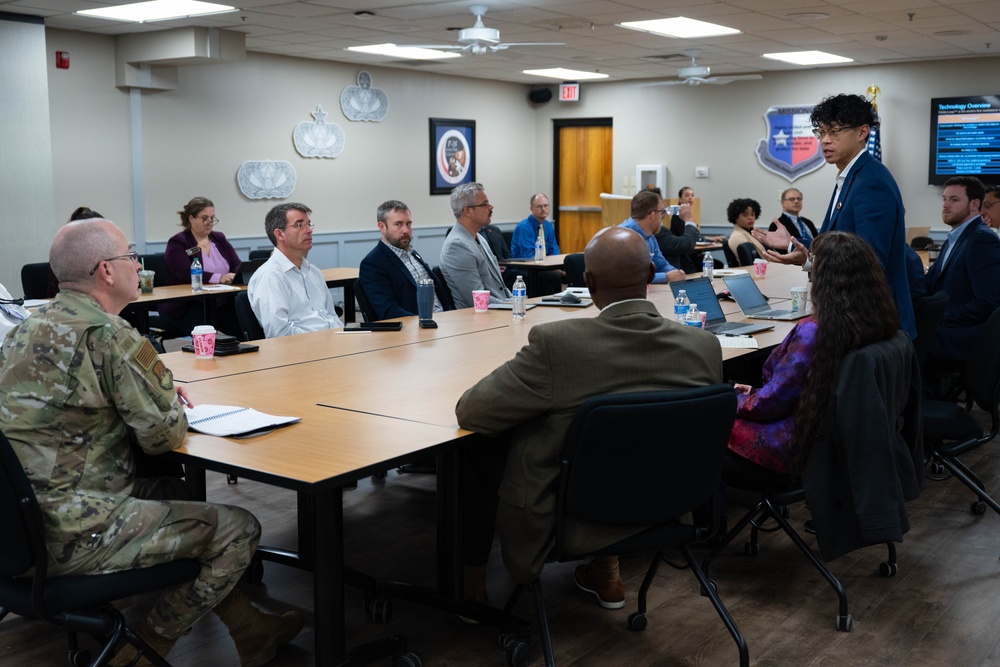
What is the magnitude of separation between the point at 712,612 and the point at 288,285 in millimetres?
2553

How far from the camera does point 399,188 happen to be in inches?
460

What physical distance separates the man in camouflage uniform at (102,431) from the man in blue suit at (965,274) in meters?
3.56

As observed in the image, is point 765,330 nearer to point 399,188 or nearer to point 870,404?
point 870,404

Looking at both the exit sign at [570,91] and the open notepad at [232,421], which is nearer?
the open notepad at [232,421]

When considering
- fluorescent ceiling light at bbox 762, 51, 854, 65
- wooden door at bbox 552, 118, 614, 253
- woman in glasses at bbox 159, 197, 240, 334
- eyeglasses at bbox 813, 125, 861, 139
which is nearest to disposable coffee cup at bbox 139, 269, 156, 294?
woman in glasses at bbox 159, 197, 240, 334

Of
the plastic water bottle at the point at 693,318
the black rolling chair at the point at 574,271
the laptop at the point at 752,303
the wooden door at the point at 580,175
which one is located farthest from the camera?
the wooden door at the point at 580,175

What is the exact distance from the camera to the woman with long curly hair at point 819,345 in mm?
2955

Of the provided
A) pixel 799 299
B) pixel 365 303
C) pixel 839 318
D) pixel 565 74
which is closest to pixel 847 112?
pixel 799 299

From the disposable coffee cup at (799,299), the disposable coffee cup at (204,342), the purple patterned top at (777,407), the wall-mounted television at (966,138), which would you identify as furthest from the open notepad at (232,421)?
the wall-mounted television at (966,138)

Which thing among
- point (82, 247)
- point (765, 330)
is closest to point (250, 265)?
point (765, 330)

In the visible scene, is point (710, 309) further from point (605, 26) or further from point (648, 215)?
point (605, 26)

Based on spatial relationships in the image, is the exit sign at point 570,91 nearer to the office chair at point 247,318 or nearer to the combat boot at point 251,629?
the office chair at point 247,318

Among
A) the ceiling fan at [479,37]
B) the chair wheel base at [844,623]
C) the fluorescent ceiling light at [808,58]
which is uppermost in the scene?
the fluorescent ceiling light at [808,58]

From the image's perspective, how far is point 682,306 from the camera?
432cm
